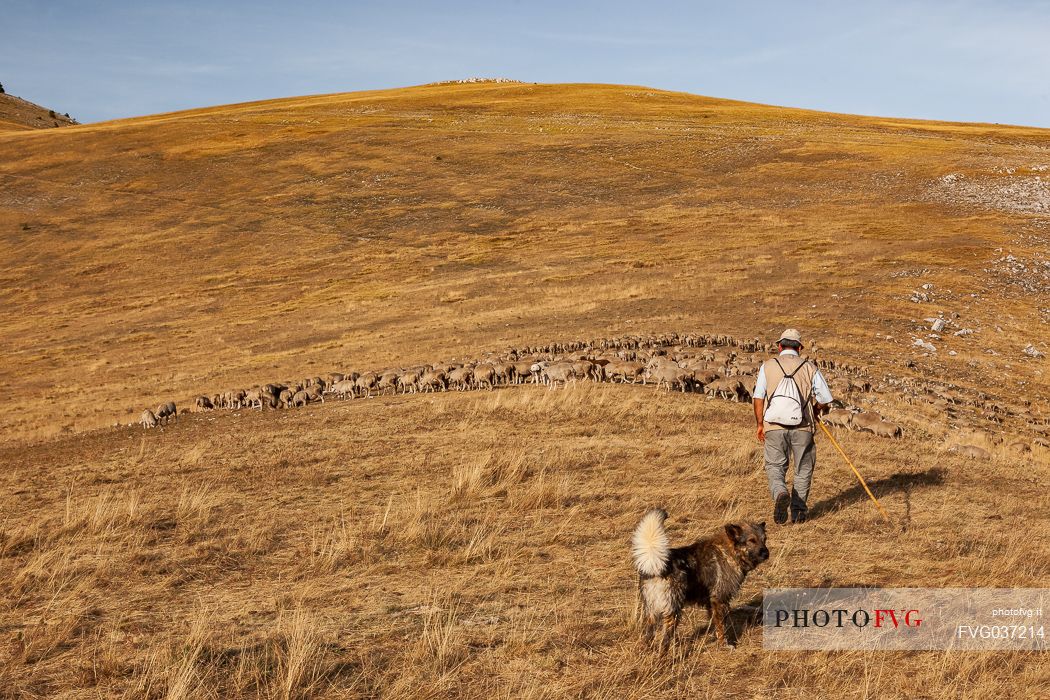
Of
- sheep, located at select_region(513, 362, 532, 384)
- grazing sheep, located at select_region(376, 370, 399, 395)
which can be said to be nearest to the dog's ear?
sheep, located at select_region(513, 362, 532, 384)

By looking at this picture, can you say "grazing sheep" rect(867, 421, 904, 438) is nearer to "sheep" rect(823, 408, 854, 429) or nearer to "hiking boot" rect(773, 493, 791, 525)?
"sheep" rect(823, 408, 854, 429)

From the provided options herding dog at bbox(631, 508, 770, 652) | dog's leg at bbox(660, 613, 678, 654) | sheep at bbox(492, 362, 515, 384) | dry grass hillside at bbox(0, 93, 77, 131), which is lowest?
sheep at bbox(492, 362, 515, 384)

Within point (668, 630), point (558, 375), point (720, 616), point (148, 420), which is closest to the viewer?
point (668, 630)

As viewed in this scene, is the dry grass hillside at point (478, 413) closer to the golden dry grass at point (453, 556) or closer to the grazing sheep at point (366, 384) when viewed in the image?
the golden dry grass at point (453, 556)

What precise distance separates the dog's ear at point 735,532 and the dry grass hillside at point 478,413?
0.83 meters

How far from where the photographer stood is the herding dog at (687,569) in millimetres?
5656

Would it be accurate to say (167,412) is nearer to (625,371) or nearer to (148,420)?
(148,420)

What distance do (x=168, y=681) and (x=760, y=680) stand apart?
4.22m

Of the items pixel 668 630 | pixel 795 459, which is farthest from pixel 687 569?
pixel 795 459

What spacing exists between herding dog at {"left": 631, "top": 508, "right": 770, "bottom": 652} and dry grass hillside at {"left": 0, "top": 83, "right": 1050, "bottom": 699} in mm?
326

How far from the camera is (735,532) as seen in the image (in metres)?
6.31

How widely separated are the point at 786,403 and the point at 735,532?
3497 millimetres

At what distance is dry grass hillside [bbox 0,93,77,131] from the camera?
9950 cm

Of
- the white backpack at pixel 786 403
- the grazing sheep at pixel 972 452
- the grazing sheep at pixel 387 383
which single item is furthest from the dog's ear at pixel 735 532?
the grazing sheep at pixel 387 383
